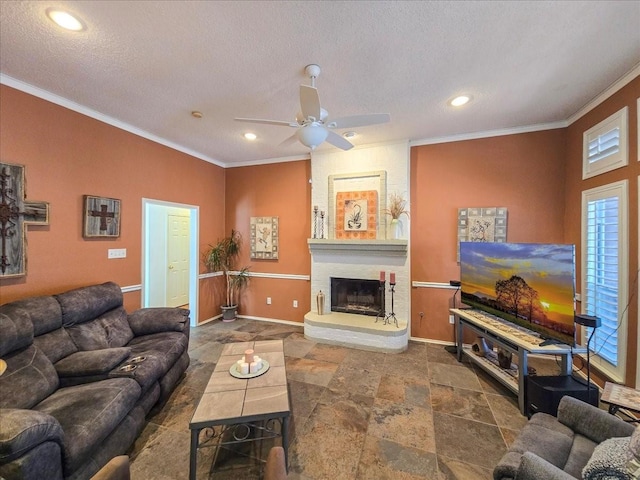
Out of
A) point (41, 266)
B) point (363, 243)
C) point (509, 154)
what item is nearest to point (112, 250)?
point (41, 266)

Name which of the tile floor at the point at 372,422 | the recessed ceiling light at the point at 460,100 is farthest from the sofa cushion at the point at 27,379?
the recessed ceiling light at the point at 460,100

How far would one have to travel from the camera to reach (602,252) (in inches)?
101

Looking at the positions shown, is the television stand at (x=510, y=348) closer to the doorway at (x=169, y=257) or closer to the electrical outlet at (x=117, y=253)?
the doorway at (x=169, y=257)

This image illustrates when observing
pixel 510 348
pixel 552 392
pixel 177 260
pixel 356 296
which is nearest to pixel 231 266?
pixel 177 260

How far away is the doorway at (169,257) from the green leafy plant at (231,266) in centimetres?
43

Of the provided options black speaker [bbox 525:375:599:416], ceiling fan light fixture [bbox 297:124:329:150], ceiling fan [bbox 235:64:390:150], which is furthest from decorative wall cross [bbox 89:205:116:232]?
black speaker [bbox 525:375:599:416]

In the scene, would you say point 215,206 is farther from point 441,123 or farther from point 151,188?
point 441,123

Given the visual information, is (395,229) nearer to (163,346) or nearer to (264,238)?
(264,238)

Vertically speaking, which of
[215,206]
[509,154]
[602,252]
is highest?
[509,154]

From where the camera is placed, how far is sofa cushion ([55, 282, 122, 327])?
2.37 metres

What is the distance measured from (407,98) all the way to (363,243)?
2.00m

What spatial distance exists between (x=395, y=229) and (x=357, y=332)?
1598 millimetres

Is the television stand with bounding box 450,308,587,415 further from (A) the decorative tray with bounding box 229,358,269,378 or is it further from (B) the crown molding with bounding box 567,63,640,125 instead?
(B) the crown molding with bounding box 567,63,640,125

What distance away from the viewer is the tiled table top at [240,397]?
157 centimetres
